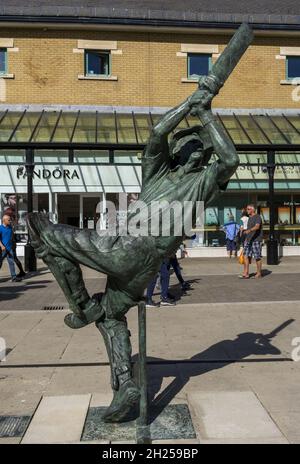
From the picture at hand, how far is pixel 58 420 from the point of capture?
4117mm

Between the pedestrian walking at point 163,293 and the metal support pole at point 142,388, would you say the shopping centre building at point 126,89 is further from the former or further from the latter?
the metal support pole at point 142,388

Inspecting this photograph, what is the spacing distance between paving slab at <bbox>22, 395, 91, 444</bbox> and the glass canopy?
11084 millimetres

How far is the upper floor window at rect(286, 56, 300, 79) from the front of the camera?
758 inches

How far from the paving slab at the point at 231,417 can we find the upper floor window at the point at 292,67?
1696cm

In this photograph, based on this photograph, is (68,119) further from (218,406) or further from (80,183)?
(218,406)

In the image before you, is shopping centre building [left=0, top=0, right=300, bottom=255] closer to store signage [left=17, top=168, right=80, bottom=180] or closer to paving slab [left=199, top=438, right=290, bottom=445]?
store signage [left=17, top=168, right=80, bottom=180]

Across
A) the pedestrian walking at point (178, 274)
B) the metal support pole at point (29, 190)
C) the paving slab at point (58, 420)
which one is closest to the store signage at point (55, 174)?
the metal support pole at point (29, 190)

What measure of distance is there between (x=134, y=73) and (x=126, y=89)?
65 centimetres

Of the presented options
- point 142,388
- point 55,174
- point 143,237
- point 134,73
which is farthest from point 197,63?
point 142,388

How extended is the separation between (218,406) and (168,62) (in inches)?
639

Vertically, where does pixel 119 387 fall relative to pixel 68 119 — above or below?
below
